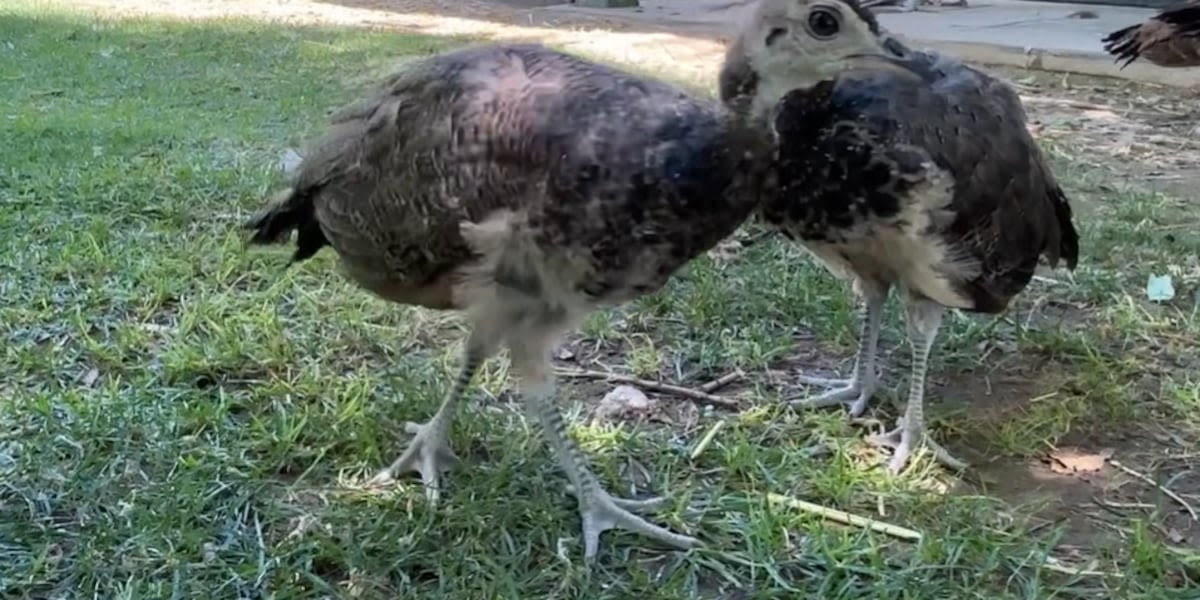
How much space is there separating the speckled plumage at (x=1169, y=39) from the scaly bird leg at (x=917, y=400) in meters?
3.24

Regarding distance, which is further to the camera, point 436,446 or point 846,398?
point 846,398

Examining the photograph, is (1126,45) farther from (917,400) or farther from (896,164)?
(896,164)

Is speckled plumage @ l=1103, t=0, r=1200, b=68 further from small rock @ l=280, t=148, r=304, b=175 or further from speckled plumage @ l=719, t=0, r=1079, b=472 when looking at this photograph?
small rock @ l=280, t=148, r=304, b=175

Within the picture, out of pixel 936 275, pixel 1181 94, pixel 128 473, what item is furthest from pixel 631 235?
pixel 1181 94

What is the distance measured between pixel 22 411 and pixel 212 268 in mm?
1073

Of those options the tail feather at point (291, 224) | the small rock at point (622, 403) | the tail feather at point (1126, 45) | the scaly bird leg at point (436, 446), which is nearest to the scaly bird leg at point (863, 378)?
the small rock at point (622, 403)

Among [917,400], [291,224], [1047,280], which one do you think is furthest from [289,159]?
[917,400]

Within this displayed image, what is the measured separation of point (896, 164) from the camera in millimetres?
2836

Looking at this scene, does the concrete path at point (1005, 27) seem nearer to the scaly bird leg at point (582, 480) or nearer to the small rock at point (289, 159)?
the small rock at point (289, 159)

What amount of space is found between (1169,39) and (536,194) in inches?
173

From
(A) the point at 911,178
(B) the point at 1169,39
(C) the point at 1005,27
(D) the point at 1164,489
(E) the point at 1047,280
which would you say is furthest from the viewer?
(C) the point at 1005,27

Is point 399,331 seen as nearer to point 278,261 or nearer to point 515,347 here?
point 278,261

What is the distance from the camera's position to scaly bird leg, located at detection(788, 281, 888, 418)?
3.32 m

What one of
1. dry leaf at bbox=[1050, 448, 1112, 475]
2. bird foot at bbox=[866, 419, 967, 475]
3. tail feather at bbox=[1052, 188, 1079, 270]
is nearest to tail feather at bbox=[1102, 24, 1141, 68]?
tail feather at bbox=[1052, 188, 1079, 270]
